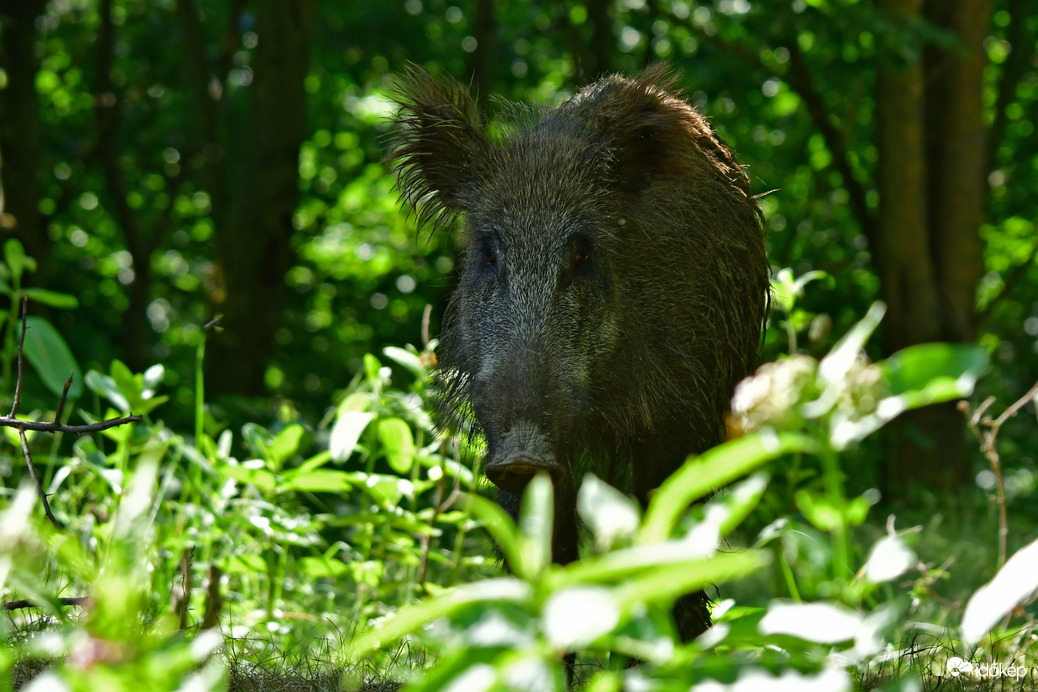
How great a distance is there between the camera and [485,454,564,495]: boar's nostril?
2584mm

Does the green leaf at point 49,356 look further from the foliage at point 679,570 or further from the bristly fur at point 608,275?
the foliage at point 679,570

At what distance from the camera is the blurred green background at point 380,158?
6.97 meters

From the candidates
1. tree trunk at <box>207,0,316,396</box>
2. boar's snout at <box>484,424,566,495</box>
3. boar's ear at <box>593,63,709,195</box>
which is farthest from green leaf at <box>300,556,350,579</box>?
tree trunk at <box>207,0,316,396</box>

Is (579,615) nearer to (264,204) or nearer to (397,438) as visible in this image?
(397,438)

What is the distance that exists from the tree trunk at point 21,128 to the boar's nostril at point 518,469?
490 cm

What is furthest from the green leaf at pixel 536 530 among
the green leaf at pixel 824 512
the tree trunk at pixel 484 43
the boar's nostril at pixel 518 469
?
the tree trunk at pixel 484 43

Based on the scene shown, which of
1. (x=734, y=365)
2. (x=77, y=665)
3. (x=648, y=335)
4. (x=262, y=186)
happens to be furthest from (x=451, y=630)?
(x=262, y=186)

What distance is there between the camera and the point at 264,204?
22.9 feet

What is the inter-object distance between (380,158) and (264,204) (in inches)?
73.0

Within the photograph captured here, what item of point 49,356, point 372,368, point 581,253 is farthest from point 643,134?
point 49,356

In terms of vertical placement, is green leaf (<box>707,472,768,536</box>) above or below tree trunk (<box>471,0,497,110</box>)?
below

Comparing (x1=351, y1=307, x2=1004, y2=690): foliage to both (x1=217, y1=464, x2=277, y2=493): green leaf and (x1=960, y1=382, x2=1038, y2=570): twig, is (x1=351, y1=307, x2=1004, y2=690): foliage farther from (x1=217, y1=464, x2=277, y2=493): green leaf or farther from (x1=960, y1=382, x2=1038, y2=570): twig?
(x1=217, y1=464, x2=277, y2=493): green leaf

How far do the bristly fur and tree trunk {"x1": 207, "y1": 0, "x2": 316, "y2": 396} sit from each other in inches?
135

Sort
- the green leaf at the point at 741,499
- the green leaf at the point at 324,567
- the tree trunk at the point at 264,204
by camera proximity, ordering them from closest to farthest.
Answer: the green leaf at the point at 741,499, the green leaf at the point at 324,567, the tree trunk at the point at 264,204
